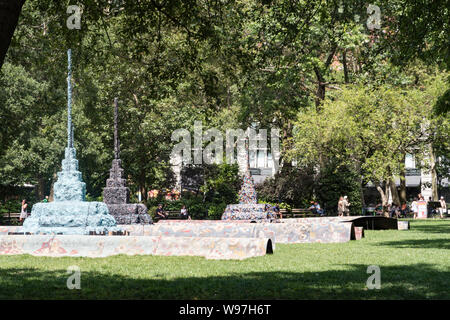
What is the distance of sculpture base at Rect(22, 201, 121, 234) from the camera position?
2469 centimetres

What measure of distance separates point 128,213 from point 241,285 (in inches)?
855

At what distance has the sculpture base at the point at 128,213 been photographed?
104 ft

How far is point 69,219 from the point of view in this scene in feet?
82.3

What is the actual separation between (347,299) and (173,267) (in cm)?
552

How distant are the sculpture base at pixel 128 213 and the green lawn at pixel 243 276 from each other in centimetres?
1475

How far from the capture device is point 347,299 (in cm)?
923

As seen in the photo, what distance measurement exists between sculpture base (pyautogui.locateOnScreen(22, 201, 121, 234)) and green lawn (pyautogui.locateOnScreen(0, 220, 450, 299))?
7805 mm

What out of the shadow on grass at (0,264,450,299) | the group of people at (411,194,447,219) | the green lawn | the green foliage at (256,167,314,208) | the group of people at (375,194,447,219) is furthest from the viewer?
the group of people at (411,194,447,219)

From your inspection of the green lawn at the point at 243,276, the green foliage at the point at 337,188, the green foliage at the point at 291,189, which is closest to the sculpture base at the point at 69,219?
the green lawn at the point at 243,276

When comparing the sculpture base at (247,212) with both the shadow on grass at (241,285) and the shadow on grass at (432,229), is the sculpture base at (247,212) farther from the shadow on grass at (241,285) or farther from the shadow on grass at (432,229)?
the shadow on grass at (241,285)

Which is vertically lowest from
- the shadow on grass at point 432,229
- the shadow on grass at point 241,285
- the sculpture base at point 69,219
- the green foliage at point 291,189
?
the shadow on grass at point 241,285

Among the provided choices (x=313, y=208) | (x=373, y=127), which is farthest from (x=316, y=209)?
(x=373, y=127)

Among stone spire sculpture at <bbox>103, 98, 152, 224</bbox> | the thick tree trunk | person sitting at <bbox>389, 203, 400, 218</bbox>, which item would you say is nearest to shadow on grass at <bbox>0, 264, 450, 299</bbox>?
the thick tree trunk

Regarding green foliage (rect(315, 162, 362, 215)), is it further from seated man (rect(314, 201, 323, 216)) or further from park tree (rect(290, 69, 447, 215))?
park tree (rect(290, 69, 447, 215))
